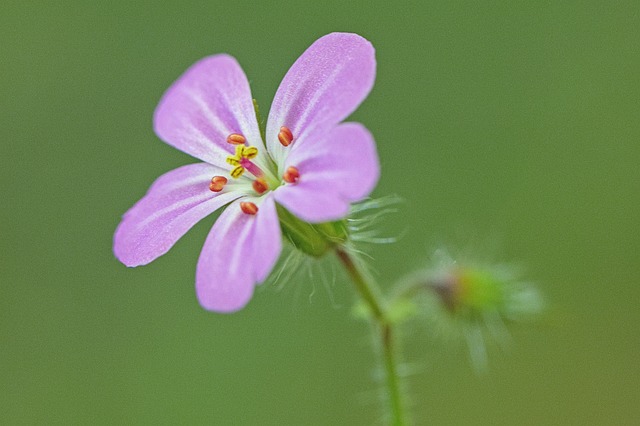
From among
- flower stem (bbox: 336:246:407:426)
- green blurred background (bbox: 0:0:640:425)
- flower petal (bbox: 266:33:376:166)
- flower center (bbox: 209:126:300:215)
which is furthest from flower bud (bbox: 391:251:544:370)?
green blurred background (bbox: 0:0:640:425)

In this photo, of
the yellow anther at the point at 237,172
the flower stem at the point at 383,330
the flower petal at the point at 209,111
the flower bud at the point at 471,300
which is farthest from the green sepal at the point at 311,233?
the flower bud at the point at 471,300

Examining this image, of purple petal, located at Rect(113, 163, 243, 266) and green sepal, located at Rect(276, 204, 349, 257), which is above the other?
purple petal, located at Rect(113, 163, 243, 266)

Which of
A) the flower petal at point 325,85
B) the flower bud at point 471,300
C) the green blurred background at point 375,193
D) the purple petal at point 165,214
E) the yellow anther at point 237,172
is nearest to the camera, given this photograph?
the flower petal at point 325,85

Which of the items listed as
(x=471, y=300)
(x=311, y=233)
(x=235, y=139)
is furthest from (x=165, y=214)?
(x=471, y=300)

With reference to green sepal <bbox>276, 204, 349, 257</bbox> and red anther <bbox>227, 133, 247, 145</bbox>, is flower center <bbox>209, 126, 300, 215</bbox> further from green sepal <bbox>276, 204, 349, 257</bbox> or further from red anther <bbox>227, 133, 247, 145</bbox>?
green sepal <bbox>276, 204, 349, 257</bbox>

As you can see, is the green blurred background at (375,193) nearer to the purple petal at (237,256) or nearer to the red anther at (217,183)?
the red anther at (217,183)

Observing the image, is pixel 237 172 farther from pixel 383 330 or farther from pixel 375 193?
pixel 375 193
